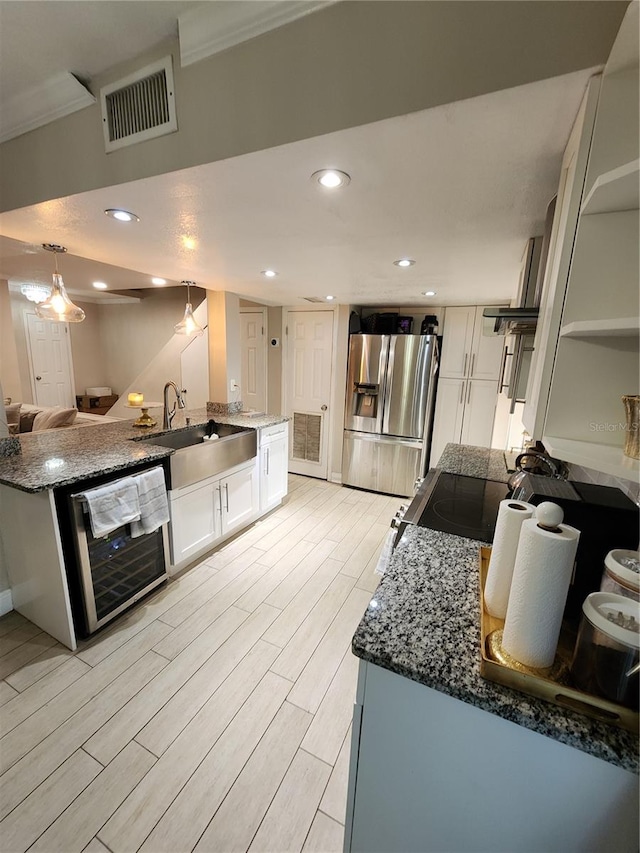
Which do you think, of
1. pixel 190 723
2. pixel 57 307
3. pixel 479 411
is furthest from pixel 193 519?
pixel 479 411

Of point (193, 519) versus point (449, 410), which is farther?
point (449, 410)

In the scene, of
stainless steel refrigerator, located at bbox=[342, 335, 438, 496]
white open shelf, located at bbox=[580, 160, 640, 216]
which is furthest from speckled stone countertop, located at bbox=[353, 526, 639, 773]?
stainless steel refrigerator, located at bbox=[342, 335, 438, 496]

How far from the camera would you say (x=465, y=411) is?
378 centimetres

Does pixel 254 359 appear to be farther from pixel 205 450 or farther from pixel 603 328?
pixel 603 328

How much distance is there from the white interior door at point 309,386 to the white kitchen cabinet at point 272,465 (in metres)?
0.97

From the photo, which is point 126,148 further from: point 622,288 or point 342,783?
point 342,783

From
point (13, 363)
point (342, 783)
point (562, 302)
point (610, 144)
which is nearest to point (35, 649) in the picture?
point (342, 783)

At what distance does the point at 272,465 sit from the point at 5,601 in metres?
2.02

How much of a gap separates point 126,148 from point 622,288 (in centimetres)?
158

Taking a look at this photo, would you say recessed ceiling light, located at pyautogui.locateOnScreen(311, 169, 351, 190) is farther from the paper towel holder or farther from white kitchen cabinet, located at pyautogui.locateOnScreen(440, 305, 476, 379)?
white kitchen cabinet, located at pyautogui.locateOnScreen(440, 305, 476, 379)

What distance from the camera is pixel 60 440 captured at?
2289 mm

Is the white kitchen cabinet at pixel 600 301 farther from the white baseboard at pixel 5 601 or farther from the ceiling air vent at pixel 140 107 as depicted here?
the white baseboard at pixel 5 601

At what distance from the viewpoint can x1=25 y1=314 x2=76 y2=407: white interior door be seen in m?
5.12

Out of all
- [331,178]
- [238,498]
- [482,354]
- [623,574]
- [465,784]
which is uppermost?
[331,178]
